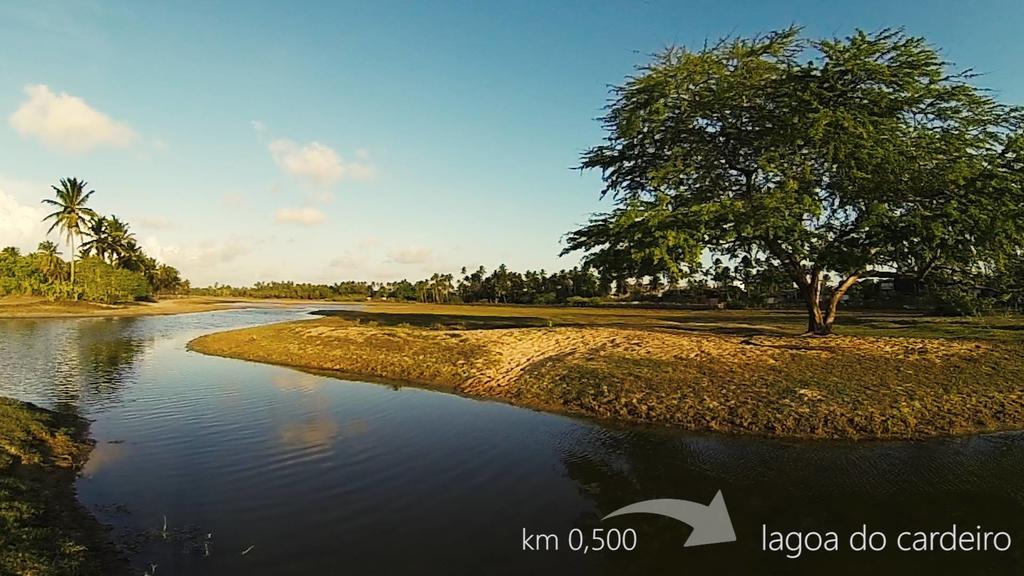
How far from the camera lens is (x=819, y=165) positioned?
26.8 metres

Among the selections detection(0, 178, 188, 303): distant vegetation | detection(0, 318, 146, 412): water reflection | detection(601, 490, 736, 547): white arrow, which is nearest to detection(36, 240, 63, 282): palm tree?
detection(0, 178, 188, 303): distant vegetation

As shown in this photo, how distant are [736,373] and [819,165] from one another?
12.5m

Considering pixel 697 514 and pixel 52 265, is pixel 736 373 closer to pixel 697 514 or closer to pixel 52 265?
pixel 697 514

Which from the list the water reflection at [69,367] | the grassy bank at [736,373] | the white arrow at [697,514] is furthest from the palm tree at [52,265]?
the white arrow at [697,514]

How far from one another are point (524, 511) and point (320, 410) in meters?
11.4

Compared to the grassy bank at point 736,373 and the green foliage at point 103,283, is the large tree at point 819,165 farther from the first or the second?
the green foliage at point 103,283

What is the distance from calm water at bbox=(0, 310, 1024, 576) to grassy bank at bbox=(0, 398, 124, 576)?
42 cm

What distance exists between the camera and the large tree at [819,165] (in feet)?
77.9

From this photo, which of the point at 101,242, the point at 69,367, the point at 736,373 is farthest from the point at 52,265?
the point at 736,373

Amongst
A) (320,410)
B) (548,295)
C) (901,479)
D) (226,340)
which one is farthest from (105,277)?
(901,479)

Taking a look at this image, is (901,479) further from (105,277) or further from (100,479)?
(105,277)

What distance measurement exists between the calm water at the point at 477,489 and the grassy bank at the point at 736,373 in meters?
1.67

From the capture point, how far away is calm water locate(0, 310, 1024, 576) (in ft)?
27.6

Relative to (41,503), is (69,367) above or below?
above
